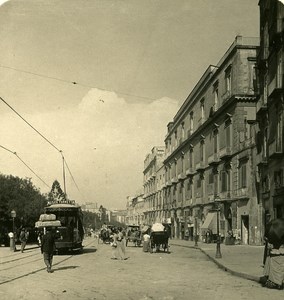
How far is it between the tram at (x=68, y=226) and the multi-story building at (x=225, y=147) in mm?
7764

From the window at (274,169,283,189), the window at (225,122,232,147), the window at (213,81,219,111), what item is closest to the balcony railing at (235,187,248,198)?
the window at (225,122,232,147)

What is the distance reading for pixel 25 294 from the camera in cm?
1021

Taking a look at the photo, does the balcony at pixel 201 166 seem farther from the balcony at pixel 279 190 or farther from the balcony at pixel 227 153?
the balcony at pixel 279 190

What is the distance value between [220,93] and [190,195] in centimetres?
1607

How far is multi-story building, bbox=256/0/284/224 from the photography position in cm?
Answer: 2411

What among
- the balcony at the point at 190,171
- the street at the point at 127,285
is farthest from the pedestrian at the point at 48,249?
the balcony at the point at 190,171

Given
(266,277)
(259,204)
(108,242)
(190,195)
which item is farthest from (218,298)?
(190,195)

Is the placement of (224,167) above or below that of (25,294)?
above

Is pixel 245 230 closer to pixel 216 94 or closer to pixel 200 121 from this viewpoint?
pixel 216 94

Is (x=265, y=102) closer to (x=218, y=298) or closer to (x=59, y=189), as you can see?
(x=218, y=298)

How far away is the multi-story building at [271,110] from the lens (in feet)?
79.1

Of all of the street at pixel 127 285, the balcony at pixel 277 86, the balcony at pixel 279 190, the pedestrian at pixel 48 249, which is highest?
the balcony at pixel 277 86

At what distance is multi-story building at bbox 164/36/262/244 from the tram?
25.5 ft

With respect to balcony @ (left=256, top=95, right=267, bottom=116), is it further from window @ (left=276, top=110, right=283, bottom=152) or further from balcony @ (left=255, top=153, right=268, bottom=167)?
window @ (left=276, top=110, right=283, bottom=152)
